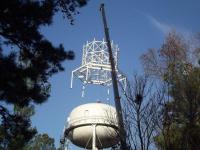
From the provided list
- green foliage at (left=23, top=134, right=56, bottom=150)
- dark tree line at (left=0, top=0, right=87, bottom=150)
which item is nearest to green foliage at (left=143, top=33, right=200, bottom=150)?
dark tree line at (left=0, top=0, right=87, bottom=150)

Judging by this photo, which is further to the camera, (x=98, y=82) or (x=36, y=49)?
(x=98, y=82)

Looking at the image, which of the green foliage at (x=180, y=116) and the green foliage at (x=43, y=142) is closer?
the green foliage at (x=180, y=116)

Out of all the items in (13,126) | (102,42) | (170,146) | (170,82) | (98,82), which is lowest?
(170,146)

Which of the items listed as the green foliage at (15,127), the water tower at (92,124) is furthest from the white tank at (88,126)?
the green foliage at (15,127)

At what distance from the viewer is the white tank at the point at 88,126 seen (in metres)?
23.3

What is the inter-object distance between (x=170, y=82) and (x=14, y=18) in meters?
5.35

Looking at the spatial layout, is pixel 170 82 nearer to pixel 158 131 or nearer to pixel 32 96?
pixel 158 131

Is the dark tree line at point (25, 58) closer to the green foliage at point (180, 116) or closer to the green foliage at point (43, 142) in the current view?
the green foliage at point (180, 116)

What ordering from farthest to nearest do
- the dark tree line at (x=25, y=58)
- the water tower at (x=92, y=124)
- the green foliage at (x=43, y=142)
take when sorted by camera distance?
the green foliage at (x=43, y=142) → the water tower at (x=92, y=124) → the dark tree line at (x=25, y=58)

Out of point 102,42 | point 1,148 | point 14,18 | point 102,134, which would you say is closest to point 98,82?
point 102,42

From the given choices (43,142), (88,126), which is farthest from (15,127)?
(43,142)

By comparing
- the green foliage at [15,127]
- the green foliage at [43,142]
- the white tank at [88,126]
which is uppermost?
the green foliage at [43,142]

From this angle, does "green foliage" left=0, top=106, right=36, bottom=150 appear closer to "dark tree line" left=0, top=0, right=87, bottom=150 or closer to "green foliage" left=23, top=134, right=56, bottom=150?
"dark tree line" left=0, top=0, right=87, bottom=150

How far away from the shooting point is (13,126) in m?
13.6
